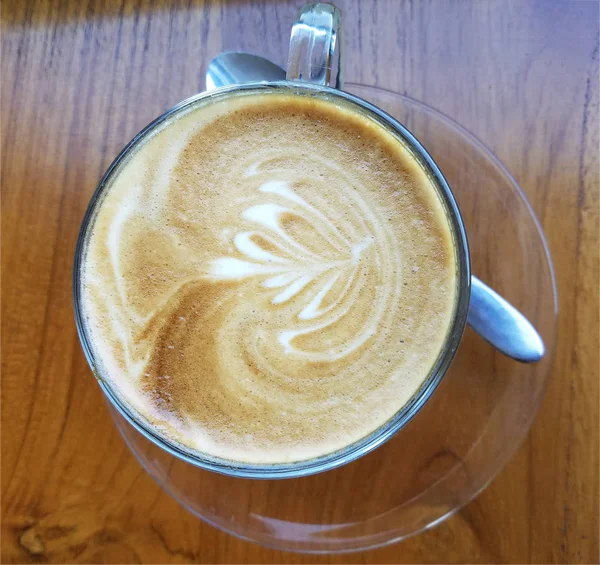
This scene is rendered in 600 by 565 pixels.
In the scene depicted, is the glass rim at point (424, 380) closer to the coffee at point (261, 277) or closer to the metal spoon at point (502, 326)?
the coffee at point (261, 277)

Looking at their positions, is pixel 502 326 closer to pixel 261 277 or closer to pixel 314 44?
pixel 261 277

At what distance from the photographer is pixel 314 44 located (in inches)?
30.4

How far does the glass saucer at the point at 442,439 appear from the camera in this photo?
89 cm

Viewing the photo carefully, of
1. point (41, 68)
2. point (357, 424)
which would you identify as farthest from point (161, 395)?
point (41, 68)

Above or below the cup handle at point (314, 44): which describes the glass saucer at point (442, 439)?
below

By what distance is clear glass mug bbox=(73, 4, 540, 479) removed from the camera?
70 centimetres

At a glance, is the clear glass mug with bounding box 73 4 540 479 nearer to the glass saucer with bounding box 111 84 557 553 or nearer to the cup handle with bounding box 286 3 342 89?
the cup handle with bounding box 286 3 342 89

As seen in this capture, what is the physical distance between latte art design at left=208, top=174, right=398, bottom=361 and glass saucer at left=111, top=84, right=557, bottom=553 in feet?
0.90

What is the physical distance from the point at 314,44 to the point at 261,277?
34 centimetres

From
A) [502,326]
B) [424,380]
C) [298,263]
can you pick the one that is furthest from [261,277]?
[502,326]

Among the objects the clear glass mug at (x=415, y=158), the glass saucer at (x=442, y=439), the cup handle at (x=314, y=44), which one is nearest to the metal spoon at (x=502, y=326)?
A: the glass saucer at (x=442, y=439)

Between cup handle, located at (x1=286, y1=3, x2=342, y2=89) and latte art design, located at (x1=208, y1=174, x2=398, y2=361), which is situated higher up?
cup handle, located at (x1=286, y1=3, x2=342, y2=89)

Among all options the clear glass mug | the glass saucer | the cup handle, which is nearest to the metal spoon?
the glass saucer

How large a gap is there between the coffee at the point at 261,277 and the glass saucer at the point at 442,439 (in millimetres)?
221
